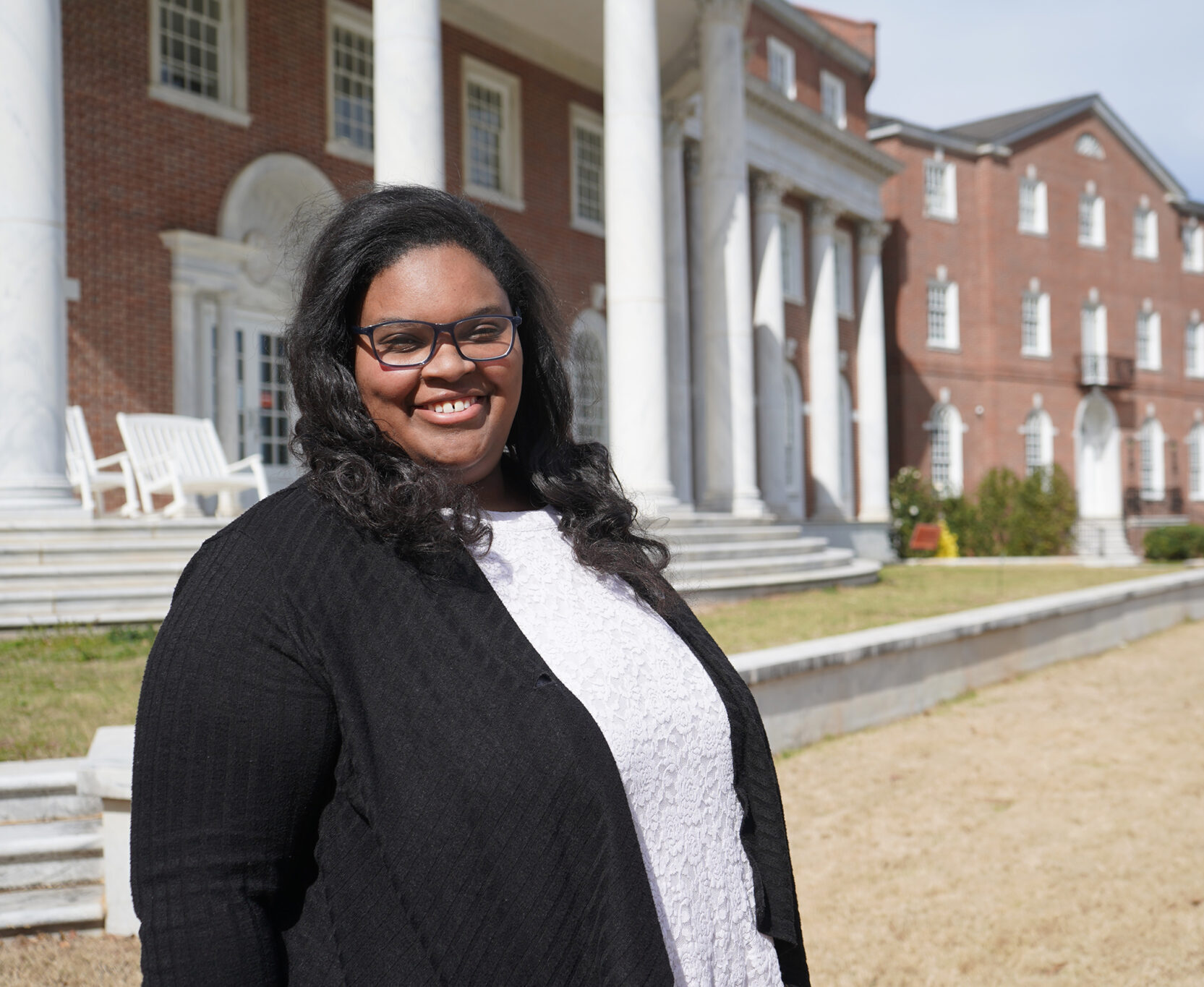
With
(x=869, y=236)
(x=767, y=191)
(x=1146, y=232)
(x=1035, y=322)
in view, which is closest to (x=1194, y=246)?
(x=1146, y=232)

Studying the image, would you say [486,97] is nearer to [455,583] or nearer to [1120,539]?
[455,583]

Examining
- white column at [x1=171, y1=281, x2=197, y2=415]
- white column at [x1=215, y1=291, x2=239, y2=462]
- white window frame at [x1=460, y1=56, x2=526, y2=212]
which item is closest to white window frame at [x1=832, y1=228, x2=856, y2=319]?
white window frame at [x1=460, y1=56, x2=526, y2=212]

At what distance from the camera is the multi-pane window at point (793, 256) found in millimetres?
24906

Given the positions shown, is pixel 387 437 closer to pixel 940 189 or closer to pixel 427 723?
pixel 427 723

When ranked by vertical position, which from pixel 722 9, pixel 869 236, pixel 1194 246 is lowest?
pixel 869 236

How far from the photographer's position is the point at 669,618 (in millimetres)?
1962

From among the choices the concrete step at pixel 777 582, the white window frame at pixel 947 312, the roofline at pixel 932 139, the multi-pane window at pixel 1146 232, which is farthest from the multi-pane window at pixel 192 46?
the multi-pane window at pixel 1146 232

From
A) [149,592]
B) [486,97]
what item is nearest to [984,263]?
[486,97]

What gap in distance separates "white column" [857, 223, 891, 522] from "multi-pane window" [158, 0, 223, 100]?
17.3 meters

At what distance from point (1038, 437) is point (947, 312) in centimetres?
516

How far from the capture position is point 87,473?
10.6 meters

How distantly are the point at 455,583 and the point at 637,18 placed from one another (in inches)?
482

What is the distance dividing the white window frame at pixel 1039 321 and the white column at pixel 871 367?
960 centimetres

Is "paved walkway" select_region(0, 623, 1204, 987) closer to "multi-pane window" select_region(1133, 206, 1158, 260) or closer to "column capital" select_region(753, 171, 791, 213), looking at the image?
"column capital" select_region(753, 171, 791, 213)
